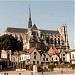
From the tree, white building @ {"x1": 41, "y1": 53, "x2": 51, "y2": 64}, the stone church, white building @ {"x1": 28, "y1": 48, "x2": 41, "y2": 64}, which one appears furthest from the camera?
the stone church

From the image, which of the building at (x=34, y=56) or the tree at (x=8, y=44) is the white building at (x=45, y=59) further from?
the tree at (x=8, y=44)

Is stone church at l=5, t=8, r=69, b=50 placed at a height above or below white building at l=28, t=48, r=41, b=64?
above

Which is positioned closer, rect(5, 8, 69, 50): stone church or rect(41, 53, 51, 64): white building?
rect(41, 53, 51, 64): white building

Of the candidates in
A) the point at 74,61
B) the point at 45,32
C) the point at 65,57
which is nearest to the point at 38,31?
the point at 45,32

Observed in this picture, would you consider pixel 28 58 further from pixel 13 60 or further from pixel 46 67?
pixel 46 67

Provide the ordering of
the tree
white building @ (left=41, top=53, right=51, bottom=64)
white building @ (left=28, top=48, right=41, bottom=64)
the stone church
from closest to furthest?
white building @ (left=28, top=48, right=41, bottom=64) → white building @ (left=41, top=53, right=51, bottom=64) → the tree → the stone church

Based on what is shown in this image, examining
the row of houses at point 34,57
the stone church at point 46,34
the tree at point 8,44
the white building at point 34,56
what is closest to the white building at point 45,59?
the row of houses at point 34,57

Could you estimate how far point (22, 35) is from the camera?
148250mm

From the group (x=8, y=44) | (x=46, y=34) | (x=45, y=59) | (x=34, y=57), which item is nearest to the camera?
(x=34, y=57)

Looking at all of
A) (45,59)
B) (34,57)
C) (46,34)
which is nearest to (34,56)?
(34,57)

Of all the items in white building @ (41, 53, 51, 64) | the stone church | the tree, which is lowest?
white building @ (41, 53, 51, 64)

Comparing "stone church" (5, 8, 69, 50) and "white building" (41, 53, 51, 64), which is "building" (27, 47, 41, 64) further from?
"stone church" (5, 8, 69, 50)

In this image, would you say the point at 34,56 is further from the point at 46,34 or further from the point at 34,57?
the point at 46,34

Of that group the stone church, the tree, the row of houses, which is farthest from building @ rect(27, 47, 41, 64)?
the stone church
